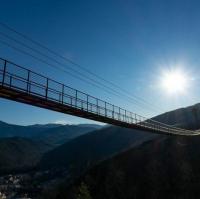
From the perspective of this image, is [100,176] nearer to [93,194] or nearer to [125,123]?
[93,194]

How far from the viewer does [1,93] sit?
25.4 m

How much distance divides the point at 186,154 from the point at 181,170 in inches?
222

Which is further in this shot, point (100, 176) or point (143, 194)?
point (100, 176)

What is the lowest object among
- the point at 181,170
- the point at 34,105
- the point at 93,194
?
the point at 93,194

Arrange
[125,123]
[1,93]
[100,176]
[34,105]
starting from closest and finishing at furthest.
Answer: [1,93] → [34,105] → [125,123] → [100,176]

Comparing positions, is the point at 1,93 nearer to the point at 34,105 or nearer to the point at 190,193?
the point at 34,105

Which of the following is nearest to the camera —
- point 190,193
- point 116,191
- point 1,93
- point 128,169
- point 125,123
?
point 1,93

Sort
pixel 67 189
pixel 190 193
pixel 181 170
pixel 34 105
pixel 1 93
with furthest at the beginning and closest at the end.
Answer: pixel 67 189 → pixel 181 170 → pixel 190 193 → pixel 34 105 → pixel 1 93

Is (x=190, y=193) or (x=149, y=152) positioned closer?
(x=190, y=193)

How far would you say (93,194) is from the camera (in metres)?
81.4

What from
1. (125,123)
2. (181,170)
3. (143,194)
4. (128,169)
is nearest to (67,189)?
(128,169)

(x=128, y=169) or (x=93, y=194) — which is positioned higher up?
(x=128, y=169)

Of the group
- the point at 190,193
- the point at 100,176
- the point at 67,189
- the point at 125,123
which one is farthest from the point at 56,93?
the point at 67,189

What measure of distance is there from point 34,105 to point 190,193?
4431 cm
